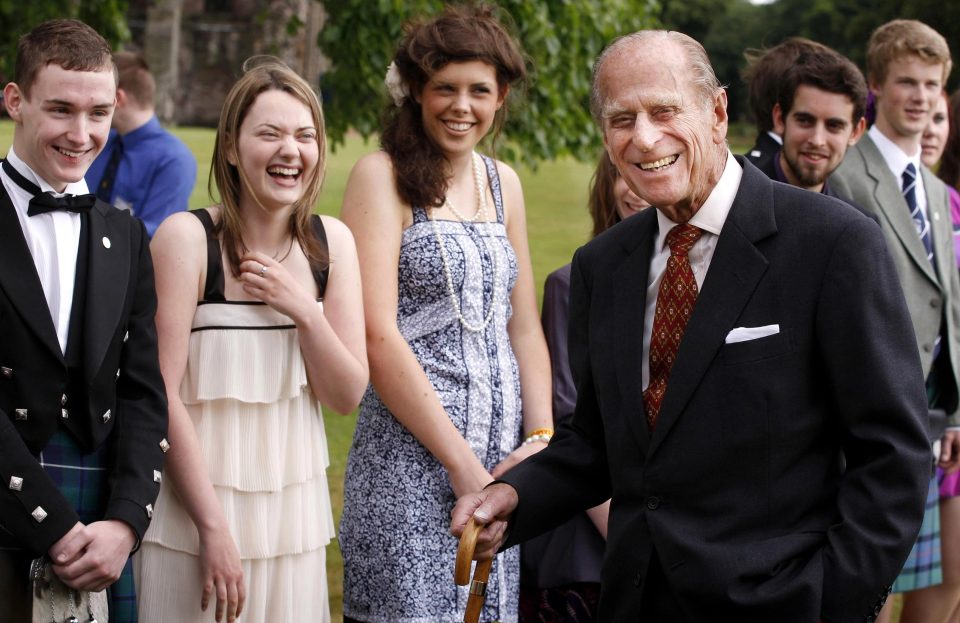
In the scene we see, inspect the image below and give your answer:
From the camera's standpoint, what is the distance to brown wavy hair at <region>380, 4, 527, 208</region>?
3846 millimetres

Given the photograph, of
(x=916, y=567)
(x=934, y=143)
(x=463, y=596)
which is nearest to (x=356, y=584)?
(x=463, y=596)

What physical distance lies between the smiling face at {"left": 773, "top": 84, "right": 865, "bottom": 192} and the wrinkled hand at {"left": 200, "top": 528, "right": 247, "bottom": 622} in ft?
7.99

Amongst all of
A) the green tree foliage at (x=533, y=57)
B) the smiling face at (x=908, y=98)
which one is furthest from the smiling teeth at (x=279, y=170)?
the green tree foliage at (x=533, y=57)

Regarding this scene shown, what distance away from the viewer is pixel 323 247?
3.51m

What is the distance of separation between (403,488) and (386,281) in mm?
647

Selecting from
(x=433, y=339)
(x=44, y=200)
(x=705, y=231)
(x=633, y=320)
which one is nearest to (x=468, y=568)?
(x=633, y=320)

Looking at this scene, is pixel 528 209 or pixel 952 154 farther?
pixel 528 209

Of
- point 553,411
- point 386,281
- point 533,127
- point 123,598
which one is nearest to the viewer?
point 123,598

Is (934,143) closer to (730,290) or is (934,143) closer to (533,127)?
(730,290)

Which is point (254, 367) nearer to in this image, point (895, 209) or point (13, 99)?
point (13, 99)

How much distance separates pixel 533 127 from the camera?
10.2 meters

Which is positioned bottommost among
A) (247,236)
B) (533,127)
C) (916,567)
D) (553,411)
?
(916,567)

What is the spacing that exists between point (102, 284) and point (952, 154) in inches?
175

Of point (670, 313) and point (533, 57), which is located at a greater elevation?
point (533, 57)
